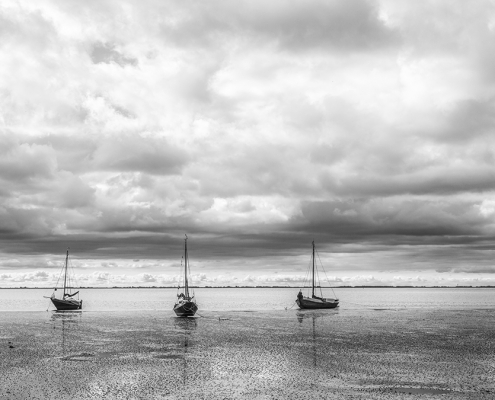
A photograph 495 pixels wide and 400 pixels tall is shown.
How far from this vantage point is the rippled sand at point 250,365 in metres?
28.3

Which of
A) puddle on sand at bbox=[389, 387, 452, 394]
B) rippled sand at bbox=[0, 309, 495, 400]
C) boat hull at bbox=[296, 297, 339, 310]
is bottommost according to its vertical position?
puddle on sand at bbox=[389, 387, 452, 394]

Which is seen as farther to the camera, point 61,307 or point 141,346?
point 61,307

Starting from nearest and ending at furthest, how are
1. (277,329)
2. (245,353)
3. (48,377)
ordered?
(48,377)
(245,353)
(277,329)

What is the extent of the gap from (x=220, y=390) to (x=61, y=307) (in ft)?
324

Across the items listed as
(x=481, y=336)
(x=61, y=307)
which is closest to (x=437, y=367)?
(x=481, y=336)

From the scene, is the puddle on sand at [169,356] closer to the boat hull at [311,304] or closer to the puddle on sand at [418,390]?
the puddle on sand at [418,390]

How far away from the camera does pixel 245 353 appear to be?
1684 inches

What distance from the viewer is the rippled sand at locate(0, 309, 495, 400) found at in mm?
28297

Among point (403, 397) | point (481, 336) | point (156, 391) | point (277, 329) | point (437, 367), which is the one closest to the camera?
point (403, 397)

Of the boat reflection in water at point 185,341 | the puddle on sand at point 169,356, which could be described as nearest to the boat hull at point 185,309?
the boat reflection in water at point 185,341

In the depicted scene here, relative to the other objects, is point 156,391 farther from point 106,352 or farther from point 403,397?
point 106,352

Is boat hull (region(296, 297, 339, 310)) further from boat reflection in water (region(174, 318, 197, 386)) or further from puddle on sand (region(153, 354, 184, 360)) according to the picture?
puddle on sand (region(153, 354, 184, 360))

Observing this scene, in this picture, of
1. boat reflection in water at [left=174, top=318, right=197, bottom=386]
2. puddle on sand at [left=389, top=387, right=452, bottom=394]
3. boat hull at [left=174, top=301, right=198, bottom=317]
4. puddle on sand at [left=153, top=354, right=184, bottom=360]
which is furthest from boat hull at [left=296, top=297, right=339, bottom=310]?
puddle on sand at [left=389, top=387, right=452, bottom=394]

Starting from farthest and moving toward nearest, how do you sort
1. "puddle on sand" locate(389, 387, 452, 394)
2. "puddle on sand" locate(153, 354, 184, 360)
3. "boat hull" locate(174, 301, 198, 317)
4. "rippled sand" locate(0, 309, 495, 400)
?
"boat hull" locate(174, 301, 198, 317), "puddle on sand" locate(153, 354, 184, 360), "rippled sand" locate(0, 309, 495, 400), "puddle on sand" locate(389, 387, 452, 394)
